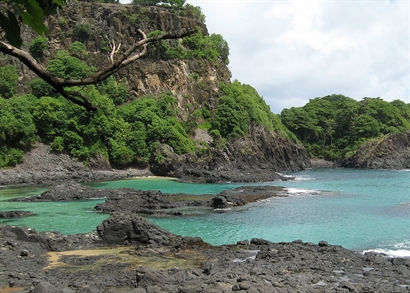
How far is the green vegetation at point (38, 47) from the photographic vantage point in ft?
226

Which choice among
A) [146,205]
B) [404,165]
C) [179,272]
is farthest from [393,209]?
[404,165]

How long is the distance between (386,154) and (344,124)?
21.3m

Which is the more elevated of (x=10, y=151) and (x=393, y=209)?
(x=10, y=151)

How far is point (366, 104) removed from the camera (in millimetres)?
106000

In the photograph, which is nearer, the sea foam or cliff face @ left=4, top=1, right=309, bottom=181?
the sea foam

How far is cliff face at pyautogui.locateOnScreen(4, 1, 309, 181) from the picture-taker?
234 feet

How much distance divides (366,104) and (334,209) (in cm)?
8101

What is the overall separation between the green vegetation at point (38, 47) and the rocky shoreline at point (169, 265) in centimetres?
5589

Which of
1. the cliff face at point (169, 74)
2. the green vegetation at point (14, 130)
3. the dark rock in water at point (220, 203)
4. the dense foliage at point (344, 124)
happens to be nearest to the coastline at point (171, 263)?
the dark rock in water at point (220, 203)

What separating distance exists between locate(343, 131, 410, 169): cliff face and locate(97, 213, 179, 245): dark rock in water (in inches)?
2815

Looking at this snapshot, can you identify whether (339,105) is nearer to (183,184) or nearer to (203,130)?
(203,130)

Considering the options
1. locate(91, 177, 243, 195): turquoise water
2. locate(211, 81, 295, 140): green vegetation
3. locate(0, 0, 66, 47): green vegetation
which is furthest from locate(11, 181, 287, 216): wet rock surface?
locate(211, 81, 295, 140): green vegetation

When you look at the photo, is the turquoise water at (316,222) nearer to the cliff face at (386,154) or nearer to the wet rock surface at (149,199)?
the wet rock surface at (149,199)

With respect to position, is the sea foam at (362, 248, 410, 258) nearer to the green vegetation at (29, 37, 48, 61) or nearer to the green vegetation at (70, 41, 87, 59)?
the green vegetation at (29, 37, 48, 61)
